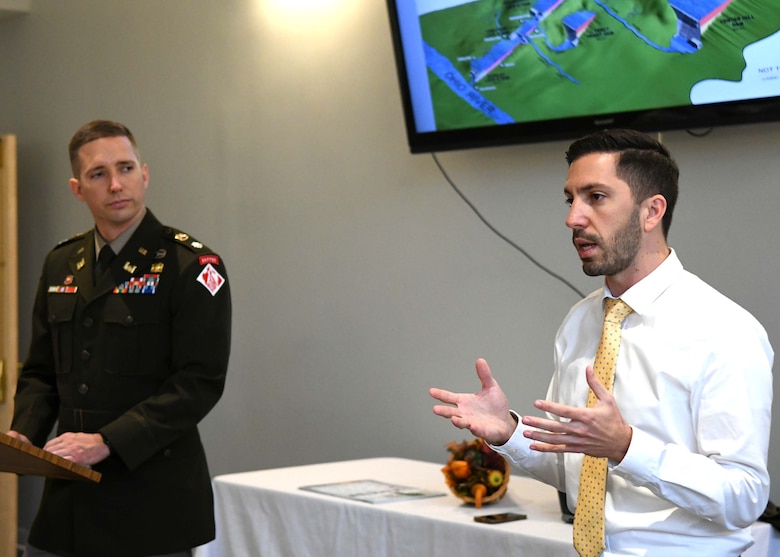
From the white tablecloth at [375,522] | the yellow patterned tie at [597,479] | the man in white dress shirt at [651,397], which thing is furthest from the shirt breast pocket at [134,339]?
the yellow patterned tie at [597,479]

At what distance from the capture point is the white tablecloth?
2.59m

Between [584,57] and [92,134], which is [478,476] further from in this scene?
[92,134]

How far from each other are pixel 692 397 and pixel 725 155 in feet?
4.51

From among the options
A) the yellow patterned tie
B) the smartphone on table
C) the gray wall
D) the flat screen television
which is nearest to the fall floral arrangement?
the smartphone on table

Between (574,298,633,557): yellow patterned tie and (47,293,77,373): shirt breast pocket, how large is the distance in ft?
4.89

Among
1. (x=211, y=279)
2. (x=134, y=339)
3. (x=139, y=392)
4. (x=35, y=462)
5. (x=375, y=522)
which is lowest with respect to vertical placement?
(x=375, y=522)

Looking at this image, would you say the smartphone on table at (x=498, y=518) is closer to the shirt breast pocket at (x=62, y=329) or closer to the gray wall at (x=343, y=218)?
the gray wall at (x=343, y=218)

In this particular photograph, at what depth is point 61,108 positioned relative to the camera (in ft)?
18.7

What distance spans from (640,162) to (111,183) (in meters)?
1.50

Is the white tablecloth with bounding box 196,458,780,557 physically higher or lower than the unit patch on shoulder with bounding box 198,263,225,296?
lower

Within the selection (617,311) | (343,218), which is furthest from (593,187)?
(343,218)

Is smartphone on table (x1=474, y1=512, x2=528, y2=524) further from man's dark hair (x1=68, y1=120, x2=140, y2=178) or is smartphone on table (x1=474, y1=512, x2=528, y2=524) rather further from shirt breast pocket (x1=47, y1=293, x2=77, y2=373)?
man's dark hair (x1=68, y1=120, x2=140, y2=178)

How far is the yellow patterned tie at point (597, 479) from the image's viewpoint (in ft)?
6.41

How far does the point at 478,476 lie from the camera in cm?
291
